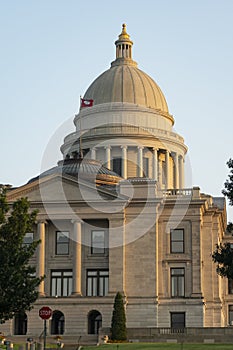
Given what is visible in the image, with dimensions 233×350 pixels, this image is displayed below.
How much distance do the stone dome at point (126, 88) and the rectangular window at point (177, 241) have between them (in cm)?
2935

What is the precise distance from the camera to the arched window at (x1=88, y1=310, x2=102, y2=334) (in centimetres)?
7706

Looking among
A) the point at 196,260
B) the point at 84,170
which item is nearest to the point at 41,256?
the point at 84,170

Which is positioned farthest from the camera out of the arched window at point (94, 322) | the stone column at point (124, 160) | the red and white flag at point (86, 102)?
the red and white flag at point (86, 102)

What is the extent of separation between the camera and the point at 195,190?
80.9m

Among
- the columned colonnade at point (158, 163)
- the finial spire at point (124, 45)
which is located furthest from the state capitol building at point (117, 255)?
the finial spire at point (124, 45)

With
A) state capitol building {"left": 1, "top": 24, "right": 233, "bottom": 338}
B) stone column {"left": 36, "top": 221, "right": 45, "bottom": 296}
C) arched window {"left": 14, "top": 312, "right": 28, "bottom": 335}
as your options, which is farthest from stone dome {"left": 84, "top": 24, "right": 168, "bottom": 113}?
arched window {"left": 14, "top": 312, "right": 28, "bottom": 335}

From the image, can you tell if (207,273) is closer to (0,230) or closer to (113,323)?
(113,323)

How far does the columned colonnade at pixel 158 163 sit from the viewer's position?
9981 centimetres

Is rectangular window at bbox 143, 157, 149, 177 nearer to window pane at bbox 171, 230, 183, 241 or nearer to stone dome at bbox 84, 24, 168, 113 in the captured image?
stone dome at bbox 84, 24, 168, 113

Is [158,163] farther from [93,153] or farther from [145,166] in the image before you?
[93,153]

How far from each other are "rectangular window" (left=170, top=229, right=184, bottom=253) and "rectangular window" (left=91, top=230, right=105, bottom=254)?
6160 mm

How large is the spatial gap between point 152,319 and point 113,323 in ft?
25.9

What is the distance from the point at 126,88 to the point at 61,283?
34542mm

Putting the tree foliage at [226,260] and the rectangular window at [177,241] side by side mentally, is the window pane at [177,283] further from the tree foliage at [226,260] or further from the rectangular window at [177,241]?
the tree foliage at [226,260]
